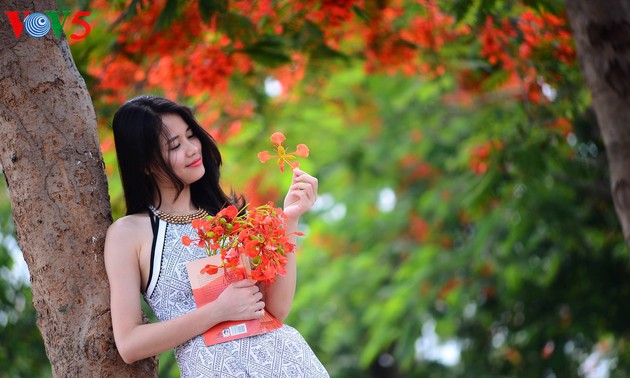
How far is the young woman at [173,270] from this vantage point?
274 centimetres

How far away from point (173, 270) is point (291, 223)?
39 centimetres

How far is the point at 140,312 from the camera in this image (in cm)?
280

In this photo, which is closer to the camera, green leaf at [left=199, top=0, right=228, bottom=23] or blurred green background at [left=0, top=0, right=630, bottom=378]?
green leaf at [left=199, top=0, right=228, bottom=23]

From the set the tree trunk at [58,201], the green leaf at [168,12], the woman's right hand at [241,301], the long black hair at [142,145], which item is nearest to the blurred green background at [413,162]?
the green leaf at [168,12]

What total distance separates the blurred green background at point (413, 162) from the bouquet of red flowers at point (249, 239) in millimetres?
1784

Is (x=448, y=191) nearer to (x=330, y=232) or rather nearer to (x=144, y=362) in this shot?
(x=330, y=232)

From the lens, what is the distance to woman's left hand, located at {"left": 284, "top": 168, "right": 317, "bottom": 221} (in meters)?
2.91

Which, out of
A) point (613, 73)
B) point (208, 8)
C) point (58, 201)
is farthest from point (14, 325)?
point (613, 73)

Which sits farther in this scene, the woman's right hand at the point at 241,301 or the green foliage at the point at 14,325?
the green foliage at the point at 14,325

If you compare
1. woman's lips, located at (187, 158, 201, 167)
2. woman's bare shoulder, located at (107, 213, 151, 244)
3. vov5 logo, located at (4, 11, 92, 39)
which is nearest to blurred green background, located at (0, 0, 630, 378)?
vov5 logo, located at (4, 11, 92, 39)

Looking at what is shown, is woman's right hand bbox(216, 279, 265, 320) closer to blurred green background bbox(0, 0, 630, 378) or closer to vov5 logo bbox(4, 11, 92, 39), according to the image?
vov5 logo bbox(4, 11, 92, 39)

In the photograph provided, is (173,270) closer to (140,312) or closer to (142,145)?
(140,312)

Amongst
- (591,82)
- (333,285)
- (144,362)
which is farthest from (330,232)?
(144,362)

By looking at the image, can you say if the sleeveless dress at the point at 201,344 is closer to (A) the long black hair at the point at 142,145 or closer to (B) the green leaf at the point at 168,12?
(A) the long black hair at the point at 142,145
